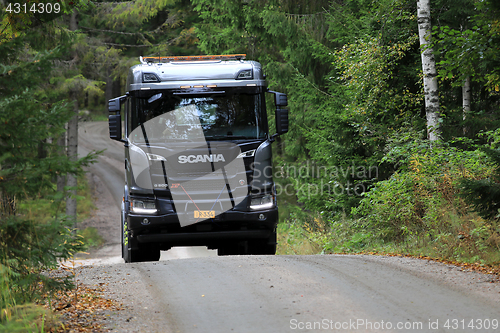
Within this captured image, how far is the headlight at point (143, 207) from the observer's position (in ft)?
30.4

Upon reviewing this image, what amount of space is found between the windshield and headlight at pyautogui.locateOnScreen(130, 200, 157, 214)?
1.13 m

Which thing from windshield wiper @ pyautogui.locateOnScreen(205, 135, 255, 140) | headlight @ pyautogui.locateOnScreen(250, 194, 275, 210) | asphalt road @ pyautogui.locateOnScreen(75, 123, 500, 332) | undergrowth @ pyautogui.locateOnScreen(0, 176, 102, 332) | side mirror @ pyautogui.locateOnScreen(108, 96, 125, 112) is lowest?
asphalt road @ pyautogui.locateOnScreen(75, 123, 500, 332)

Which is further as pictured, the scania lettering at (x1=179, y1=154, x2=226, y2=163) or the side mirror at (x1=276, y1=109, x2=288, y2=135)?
the side mirror at (x1=276, y1=109, x2=288, y2=135)

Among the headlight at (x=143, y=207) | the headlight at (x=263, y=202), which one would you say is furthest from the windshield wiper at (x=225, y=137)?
the headlight at (x=143, y=207)

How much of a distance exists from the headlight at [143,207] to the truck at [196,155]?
0.02 meters

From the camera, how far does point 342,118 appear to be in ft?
46.6

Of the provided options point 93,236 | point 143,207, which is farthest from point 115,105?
point 93,236

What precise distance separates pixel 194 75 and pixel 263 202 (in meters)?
A: 2.80

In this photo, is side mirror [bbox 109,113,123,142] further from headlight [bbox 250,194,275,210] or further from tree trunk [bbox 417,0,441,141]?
tree trunk [bbox 417,0,441,141]

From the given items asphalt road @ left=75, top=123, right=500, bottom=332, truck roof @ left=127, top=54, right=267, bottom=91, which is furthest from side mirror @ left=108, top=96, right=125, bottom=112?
asphalt road @ left=75, top=123, right=500, bottom=332

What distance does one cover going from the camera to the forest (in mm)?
4699

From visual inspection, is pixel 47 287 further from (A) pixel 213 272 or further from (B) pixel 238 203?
(B) pixel 238 203

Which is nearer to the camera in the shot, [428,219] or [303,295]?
[303,295]

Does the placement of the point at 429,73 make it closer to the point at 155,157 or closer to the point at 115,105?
the point at 155,157
